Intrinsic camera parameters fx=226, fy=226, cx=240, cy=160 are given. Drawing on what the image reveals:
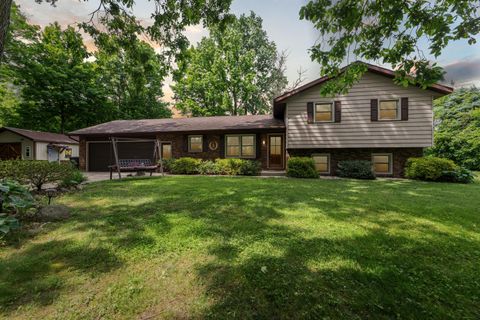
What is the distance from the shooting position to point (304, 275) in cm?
243

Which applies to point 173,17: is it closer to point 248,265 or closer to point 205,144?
point 248,265

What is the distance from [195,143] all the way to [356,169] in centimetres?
940

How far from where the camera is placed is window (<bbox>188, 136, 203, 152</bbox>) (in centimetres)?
1452

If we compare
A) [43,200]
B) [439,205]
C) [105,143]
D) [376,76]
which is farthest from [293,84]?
[43,200]

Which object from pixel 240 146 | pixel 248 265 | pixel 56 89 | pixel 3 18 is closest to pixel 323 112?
pixel 240 146

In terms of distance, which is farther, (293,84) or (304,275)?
(293,84)

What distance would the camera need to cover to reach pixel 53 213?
4.26 m

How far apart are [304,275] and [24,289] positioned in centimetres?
284

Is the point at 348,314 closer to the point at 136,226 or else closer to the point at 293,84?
the point at 136,226

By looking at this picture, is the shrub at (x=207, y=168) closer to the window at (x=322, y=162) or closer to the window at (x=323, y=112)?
the window at (x=322, y=162)

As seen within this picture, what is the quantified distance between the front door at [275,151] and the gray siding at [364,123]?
1.74 metres

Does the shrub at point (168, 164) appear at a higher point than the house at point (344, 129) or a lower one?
lower

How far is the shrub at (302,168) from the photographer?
10.7m

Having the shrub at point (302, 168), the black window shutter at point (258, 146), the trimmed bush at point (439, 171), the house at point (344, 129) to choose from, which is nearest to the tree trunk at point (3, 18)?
the house at point (344, 129)
